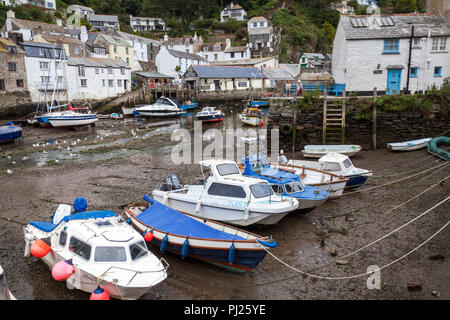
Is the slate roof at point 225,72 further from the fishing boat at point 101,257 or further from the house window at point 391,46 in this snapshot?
the fishing boat at point 101,257

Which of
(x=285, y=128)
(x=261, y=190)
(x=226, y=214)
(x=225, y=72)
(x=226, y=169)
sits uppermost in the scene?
(x=225, y=72)

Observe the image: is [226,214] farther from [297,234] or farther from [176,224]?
[297,234]


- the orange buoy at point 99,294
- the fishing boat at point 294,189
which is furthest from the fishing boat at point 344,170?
the orange buoy at point 99,294

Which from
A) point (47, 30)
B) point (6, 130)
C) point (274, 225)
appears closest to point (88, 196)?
point (274, 225)

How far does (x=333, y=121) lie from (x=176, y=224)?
14.6 metres

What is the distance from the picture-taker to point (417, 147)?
18.3m

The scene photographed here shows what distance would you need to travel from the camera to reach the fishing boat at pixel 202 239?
327 inches

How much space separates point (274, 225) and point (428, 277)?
4785 mm

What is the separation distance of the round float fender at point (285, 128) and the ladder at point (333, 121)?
2.15 metres

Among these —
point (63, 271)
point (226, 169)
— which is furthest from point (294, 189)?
point (63, 271)

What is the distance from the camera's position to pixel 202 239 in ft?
28.6

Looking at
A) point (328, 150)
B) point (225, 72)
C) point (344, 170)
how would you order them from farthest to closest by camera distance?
point (225, 72) → point (328, 150) → point (344, 170)

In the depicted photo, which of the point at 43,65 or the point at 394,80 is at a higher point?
the point at 43,65

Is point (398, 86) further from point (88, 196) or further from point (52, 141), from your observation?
point (52, 141)
